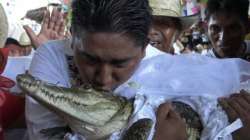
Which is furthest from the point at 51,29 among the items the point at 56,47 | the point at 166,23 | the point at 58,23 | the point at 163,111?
the point at 163,111

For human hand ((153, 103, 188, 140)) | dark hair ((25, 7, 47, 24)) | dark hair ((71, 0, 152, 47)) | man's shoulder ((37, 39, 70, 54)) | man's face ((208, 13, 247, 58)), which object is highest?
dark hair ((71, 0, 152, 47))

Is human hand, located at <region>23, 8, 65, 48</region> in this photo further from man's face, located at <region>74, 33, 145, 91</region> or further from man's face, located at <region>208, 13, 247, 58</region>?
man's face, located at <region>74, 33, 145, 91</region>

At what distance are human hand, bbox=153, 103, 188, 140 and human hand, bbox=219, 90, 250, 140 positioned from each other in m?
0.15

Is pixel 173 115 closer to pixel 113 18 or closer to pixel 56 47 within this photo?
pixel 113 18

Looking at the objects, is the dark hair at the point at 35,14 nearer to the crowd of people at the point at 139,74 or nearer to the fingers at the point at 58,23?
the fingers at the point at 58,23

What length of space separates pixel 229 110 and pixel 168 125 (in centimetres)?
21

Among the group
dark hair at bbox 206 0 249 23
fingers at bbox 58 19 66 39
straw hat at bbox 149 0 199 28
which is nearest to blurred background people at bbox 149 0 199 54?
straw hat at bbox 149 0 199 28

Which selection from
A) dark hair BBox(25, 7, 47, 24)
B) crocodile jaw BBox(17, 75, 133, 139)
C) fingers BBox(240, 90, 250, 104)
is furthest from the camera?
dark hair BBox(25, 7, 47, 24)

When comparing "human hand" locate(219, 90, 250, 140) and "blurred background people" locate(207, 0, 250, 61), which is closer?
"human hand" locate(219, 90, 250, 140)

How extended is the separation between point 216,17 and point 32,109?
5.82 feet

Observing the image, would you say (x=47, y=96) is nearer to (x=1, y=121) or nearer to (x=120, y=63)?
(x=120, y=63)

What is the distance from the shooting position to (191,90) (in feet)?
5.76

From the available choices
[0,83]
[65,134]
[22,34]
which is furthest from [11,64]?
[22,34]

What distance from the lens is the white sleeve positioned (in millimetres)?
1785
